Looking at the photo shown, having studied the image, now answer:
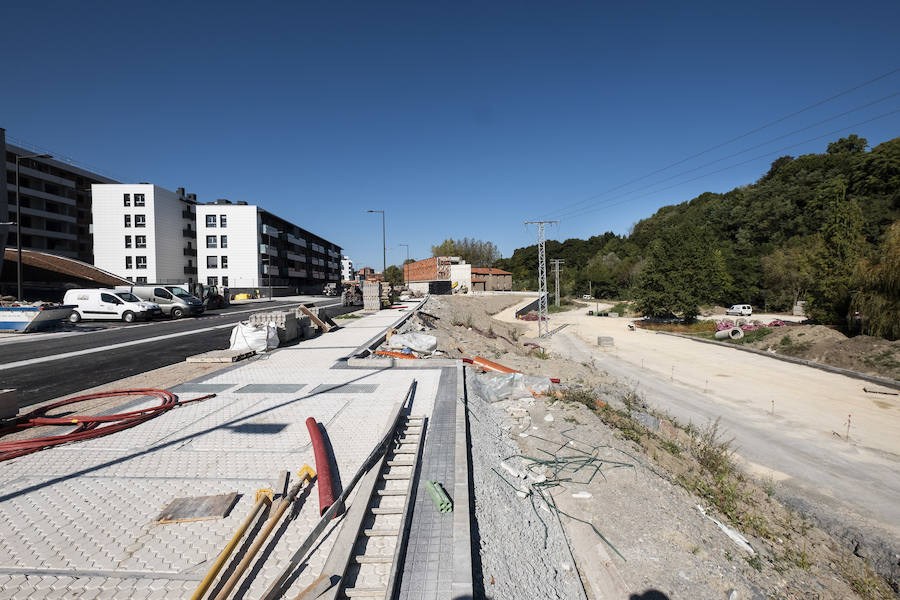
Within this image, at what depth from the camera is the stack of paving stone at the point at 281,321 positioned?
45.1 ft

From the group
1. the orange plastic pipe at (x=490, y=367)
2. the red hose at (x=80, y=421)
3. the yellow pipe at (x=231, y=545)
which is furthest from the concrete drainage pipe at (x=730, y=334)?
the yellow pipe at (x=231, y=545)

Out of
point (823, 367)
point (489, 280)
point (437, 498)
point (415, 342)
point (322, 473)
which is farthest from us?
point (489, 280)

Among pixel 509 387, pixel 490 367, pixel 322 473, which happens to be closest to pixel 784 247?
pixel 490 367

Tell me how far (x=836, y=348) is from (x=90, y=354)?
106 ft

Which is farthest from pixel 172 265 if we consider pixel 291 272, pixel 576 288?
pixel 576 288

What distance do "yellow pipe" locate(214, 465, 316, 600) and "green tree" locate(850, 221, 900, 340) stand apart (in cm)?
2712

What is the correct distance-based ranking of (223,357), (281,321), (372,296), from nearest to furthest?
(223,357) < (281,321) < (372,296)

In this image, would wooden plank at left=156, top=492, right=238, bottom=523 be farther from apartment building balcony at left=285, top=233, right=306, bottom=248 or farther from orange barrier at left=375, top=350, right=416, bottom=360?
apartment building balcony at left=285, top=233, right=306, bottom=248

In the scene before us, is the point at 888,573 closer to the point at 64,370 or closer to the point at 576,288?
the point at 64,370

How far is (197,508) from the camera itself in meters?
3.96

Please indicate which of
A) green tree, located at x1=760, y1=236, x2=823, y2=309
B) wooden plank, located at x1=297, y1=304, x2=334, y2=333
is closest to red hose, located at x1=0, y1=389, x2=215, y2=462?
wooden plank, located at x1=297, y1=304, x2=334, y2=333

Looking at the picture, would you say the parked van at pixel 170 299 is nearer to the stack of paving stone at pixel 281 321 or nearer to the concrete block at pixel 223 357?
the stack of paving stone at pixel 281 321

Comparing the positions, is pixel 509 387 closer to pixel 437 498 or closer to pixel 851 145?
pixel 437 498

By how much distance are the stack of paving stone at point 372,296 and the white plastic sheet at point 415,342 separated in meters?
17.3
